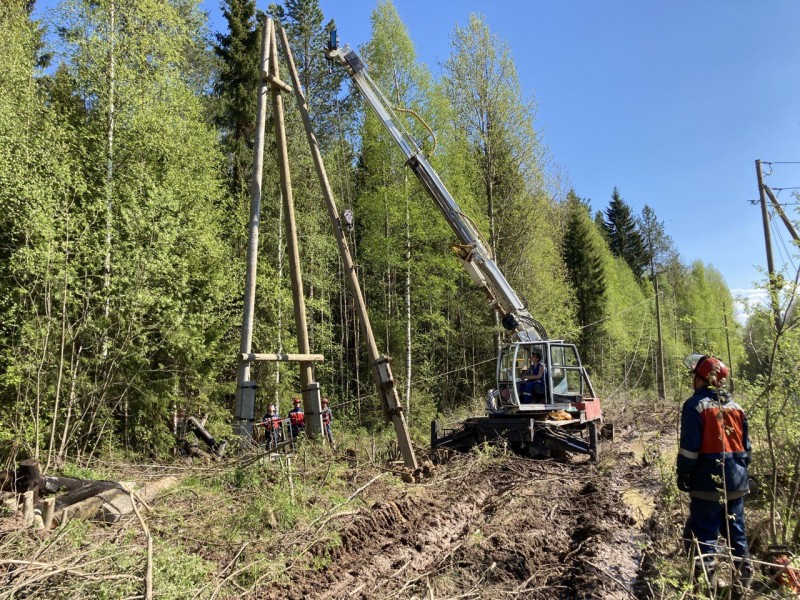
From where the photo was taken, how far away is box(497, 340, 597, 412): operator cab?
34.0 feet

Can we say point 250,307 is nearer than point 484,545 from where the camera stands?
No

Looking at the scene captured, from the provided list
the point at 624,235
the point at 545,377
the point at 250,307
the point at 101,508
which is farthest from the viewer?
the point at 624,235

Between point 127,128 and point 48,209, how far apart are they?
3627 millimetres

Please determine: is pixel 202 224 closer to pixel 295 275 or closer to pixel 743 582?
pixel 295 275

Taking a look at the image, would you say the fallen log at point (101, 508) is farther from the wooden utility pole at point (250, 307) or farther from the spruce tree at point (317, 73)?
the spruce tree at point (317, 73)

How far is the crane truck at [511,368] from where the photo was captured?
10.0 meters

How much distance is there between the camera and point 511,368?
10.5m

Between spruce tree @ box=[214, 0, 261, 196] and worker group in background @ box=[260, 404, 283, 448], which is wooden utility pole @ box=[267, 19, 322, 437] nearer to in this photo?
worker group in background @ box=[260, 404, 283, 448]

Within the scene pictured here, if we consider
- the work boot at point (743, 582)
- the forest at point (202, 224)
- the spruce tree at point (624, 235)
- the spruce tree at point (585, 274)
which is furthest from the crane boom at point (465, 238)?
the spruce tree at point (624, 235)

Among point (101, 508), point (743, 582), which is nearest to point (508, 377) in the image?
point (743, 582)

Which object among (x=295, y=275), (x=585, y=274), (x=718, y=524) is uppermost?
(x=585, y=274)

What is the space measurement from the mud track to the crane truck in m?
1.95

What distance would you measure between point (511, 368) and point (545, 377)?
65 cm

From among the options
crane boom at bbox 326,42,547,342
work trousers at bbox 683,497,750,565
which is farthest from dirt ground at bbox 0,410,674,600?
crane boom at bbox 326,42,547,342
